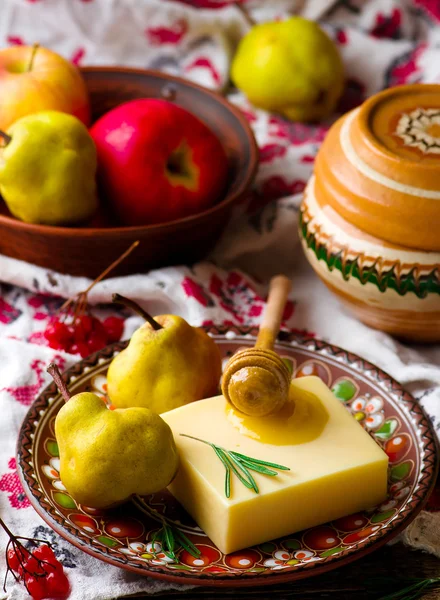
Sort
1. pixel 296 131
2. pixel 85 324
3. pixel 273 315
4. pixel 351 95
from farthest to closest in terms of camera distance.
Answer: pixel 351 95 → pixel 296 131 → pixel 85 324 → pixel 273 315

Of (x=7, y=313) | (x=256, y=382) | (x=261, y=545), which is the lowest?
(x=7, y=313)

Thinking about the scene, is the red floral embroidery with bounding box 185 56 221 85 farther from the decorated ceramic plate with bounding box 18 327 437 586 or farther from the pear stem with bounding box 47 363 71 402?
the pear stem with bounding box 47 363 71 402

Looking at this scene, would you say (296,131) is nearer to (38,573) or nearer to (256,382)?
(256,382)

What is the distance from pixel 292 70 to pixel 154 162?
43 centimetres

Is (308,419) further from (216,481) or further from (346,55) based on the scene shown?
(346,55)

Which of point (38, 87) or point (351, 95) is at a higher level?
point (38, 87)

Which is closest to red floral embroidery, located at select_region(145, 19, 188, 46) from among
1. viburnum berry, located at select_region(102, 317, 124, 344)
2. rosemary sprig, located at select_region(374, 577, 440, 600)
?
viburnum berry, located at select_region(102, 317, 124, 344)

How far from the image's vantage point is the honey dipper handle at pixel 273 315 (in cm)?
100

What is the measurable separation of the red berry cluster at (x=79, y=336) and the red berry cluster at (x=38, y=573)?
1.14 ft

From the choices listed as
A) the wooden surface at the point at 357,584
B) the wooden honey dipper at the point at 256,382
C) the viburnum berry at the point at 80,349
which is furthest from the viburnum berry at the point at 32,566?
the viburnum berry at the point at 80,349

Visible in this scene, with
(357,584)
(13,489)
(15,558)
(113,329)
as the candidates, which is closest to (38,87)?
(113,329)

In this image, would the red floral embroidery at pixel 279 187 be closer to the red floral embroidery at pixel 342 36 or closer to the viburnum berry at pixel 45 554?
the red floral embroidery at pixel 342 36

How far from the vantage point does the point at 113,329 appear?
1.19 meters

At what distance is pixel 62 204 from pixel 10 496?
412 mm
